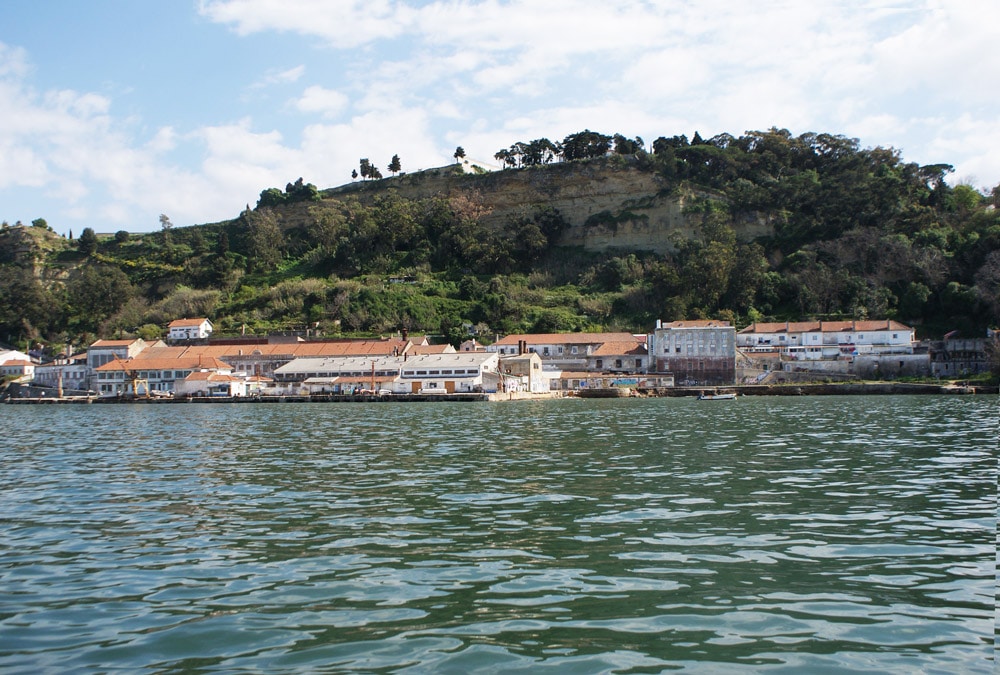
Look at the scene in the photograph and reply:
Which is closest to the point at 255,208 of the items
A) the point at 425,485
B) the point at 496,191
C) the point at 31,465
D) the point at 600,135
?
the point at 496,191

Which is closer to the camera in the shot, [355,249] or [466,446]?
[466,446]

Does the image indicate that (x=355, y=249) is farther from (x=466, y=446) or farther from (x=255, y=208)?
(x=466, y=446)

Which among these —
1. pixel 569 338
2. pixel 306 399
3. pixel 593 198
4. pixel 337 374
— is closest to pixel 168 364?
pixel 337 374

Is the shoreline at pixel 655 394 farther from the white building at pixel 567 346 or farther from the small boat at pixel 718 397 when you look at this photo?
the white building at pixel 567 346

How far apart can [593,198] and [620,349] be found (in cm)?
3469

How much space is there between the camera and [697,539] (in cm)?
1128

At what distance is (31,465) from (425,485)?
12.0 meters

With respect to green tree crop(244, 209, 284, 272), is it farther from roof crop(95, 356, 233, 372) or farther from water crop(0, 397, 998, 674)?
water crop(0, 397, 998, 674)

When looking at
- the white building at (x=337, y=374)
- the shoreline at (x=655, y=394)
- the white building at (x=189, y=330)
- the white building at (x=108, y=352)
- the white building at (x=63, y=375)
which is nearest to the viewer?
the shoreline at (x=655, y=394)

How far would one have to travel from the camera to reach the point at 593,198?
10194cm

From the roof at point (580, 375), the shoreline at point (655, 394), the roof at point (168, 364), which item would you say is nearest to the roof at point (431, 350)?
the shoreline at point (655, 394)

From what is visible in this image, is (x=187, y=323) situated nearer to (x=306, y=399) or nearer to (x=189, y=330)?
(x=189, y=330)

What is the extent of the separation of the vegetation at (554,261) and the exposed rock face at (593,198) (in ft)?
3.62

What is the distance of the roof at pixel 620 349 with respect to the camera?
72.0 meters
